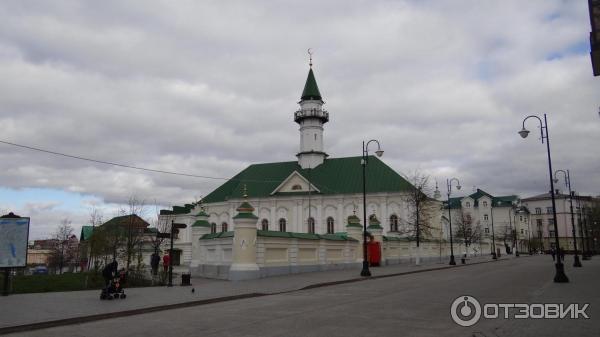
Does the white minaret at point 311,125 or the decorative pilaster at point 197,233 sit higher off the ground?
the white minaret at point 311,125

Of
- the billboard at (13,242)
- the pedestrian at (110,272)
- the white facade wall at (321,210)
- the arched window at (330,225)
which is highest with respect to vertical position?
the white facade wall at (321,210)

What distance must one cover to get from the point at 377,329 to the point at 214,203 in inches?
2673

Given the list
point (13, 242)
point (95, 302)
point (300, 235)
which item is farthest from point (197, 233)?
point (95, 302)

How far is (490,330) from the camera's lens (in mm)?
9883

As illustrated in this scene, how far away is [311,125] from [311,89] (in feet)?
18.8

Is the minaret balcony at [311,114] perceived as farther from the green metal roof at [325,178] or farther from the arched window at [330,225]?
the arched window at [330,225]

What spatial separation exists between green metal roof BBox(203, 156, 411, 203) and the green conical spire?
32.9 feet

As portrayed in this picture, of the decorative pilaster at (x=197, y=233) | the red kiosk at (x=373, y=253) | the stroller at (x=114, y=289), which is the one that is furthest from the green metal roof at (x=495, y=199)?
the stroller at (x=114, y=289)

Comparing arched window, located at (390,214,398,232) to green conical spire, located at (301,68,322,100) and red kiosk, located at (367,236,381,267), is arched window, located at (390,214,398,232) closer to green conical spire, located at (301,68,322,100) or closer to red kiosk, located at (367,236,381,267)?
green conical spire, located at (301,68,322,100)

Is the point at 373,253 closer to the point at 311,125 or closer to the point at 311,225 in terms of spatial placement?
the point at 311,225

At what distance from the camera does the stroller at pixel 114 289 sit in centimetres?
1647

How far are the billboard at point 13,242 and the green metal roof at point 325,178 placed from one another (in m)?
47.6

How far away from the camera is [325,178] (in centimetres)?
7025

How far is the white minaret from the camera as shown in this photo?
2901 inches
